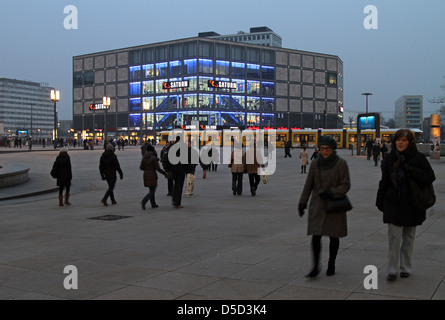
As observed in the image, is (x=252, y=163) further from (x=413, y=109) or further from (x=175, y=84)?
(x=413, y=109)

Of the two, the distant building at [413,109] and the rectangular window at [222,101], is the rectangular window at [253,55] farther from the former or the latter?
the distant building at [413,109]

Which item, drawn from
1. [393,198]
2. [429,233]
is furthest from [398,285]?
[429,233]

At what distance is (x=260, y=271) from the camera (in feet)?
19.9

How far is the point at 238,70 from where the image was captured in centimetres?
10212

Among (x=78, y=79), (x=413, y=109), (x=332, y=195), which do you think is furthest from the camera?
(x=413, y=109)

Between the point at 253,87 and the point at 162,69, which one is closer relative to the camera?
the point at 162,69

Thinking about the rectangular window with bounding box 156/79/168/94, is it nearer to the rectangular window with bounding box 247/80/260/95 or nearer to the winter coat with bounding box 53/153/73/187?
the rectangular window with bounding box 247/80/260/95

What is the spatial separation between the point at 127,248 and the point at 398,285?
172 inches

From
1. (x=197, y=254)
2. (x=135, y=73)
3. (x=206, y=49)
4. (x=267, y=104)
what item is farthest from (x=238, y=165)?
(x=135, y=73)

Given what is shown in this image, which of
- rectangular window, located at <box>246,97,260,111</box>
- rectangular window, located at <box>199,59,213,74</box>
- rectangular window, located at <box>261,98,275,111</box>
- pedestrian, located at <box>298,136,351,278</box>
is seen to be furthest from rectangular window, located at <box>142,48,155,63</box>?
pedestrian, located at <box>298,136,351,278</box>

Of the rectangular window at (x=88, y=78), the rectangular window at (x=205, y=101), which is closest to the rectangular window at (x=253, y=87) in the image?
the rectangular window at (x=205, y=101)

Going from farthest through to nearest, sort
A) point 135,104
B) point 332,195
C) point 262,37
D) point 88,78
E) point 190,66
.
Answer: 1. point 262,37
2. point 88,78
3. point 135,104
4. point 190,66
5. point 332,195

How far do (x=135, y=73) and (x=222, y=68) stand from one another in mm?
20748
